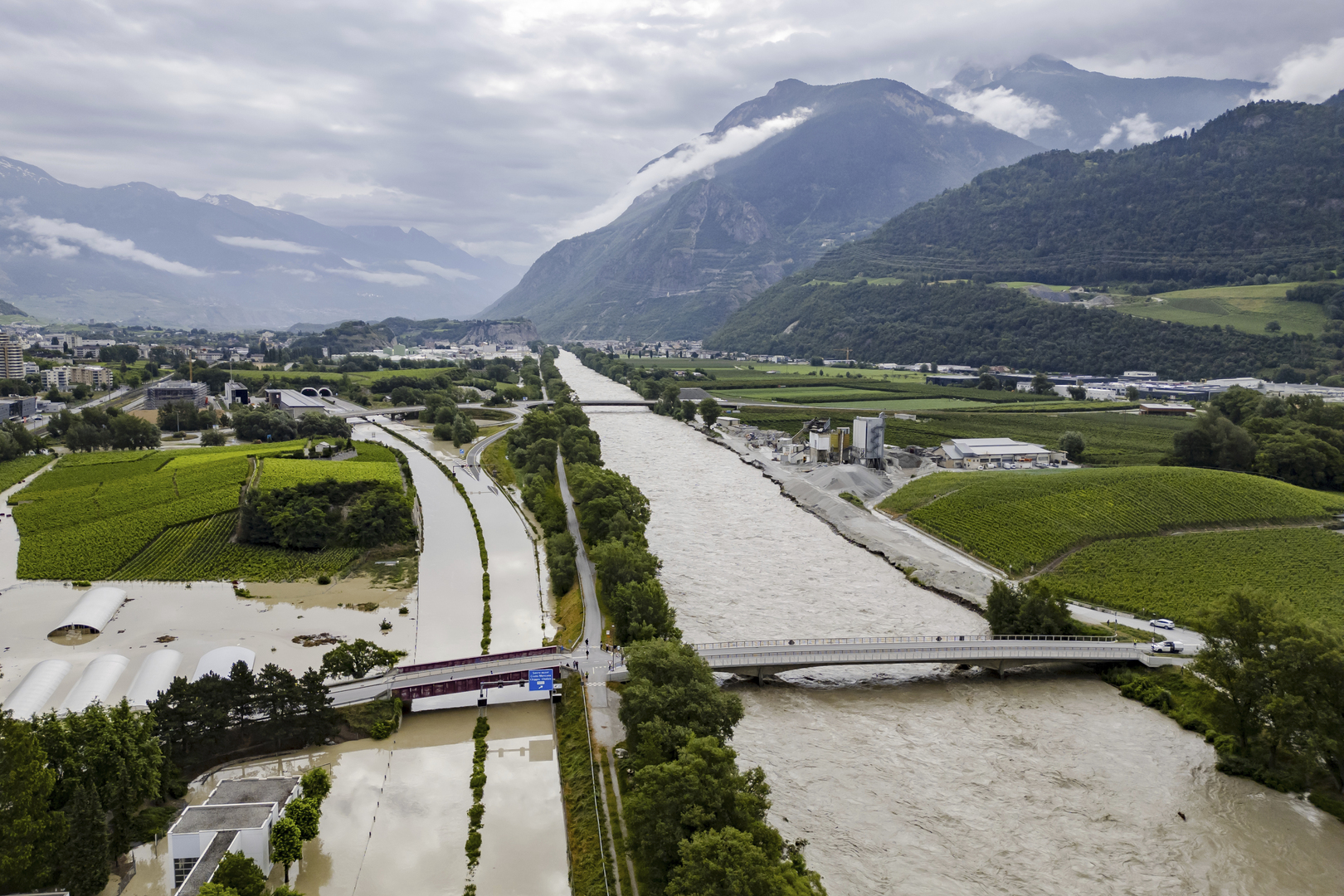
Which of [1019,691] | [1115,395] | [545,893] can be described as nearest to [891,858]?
[545,893]

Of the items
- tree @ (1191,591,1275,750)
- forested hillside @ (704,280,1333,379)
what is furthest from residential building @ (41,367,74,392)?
forested hillside @ (704,280,1333,379)

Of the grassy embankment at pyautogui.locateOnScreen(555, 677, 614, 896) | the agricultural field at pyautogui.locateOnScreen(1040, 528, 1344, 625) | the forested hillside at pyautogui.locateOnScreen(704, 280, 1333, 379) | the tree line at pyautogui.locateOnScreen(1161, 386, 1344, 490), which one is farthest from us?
the forested hillside at pyautogui.locateOnScreen(704, 280, 1333, 379)

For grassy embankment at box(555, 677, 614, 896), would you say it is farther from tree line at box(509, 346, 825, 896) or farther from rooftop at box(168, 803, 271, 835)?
rooftop at box(168, 803, 271, 835)

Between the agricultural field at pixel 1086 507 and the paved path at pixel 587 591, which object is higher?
the agricultural field at pixel 1086 507

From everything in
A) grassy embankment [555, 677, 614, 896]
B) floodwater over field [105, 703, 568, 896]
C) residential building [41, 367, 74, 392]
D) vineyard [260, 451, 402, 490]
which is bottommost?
floodwater over field [105, 703, 568, 896]

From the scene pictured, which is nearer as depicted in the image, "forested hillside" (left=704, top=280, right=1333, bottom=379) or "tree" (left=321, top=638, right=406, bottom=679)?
"tree" (left=321, top=638, right=406, bottom=679)

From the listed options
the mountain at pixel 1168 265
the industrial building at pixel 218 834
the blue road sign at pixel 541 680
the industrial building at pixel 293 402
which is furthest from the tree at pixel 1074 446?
the industrial building at pixel 293 402

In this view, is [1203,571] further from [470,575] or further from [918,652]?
[470,575]

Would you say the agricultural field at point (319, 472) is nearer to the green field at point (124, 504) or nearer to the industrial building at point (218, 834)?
the green field at point (124, 504)
